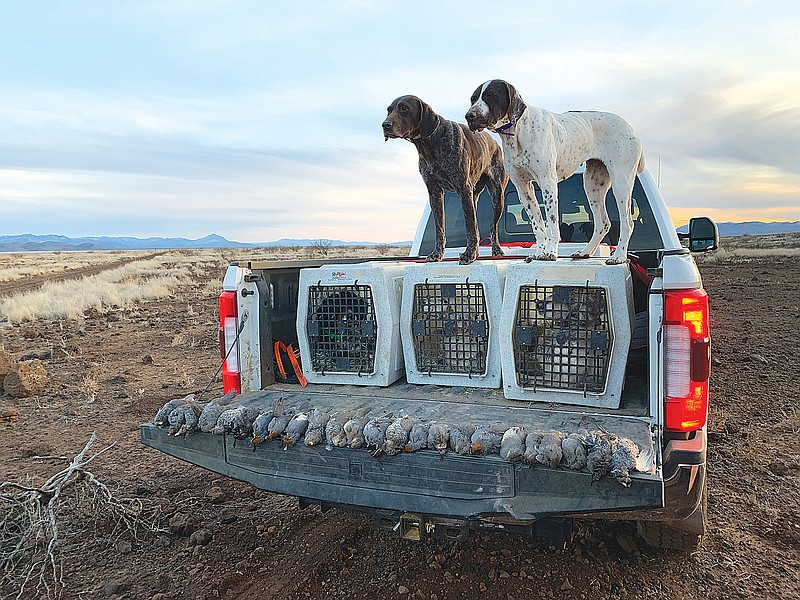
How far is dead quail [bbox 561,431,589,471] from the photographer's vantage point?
85.7 inches

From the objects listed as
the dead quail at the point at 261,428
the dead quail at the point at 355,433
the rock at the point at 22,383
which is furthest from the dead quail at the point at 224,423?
the rock at the point at 22,383

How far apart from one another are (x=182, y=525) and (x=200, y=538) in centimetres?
20

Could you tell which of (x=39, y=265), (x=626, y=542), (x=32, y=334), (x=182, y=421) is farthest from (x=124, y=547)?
(x=39, y=265)

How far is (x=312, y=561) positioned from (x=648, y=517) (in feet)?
6.14

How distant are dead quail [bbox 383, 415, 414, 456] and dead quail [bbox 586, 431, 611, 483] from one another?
0.71 metres

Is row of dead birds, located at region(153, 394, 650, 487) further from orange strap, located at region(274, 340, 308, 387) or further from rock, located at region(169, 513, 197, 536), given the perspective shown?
rock, located at region(169, 513, 197, 536)

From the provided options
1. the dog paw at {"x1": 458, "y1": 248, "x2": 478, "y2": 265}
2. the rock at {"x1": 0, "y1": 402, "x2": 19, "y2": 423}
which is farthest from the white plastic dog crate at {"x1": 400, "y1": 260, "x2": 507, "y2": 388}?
the rock at {"x1": 0, "y1": 402, "x2": 19, "y2": 423}

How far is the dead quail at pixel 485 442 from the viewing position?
2.32 metres

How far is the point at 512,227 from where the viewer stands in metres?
5.72

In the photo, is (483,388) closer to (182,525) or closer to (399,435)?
(399,435)

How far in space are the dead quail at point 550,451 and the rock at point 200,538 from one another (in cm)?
231

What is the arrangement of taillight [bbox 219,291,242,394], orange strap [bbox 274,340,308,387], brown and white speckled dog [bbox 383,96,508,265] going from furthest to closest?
brown and white speckled dog [bbox 383,96,508,265] → orange strap [bbox 274,340,308,387] → taillight [bbox 219,291,242,394]

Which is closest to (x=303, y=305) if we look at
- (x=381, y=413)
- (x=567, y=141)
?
(x=381, y=413)

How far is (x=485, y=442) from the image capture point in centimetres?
233
